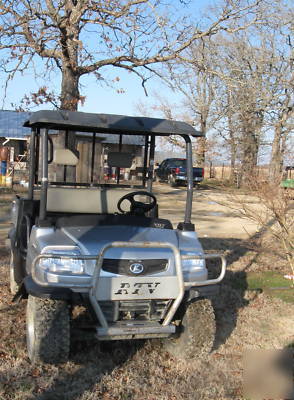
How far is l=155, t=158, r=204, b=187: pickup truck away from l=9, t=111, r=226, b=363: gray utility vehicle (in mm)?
23132

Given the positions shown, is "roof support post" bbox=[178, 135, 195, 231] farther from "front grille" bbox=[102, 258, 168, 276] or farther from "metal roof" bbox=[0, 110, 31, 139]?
"metal roof" bbox=[0, 110, 31, 139]

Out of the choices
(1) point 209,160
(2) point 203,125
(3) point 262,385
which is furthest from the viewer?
(1) point 209,160

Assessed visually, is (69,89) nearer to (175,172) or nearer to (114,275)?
(114,275)

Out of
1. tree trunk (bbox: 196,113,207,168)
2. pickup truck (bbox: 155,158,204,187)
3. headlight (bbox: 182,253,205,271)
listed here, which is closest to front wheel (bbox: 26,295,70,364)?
headlight (bbox: 182,253,205,271)

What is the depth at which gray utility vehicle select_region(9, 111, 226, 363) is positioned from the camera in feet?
12.6

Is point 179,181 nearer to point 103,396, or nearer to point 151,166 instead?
point 151,166

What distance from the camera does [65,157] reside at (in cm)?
508

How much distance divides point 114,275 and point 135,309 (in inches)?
13.8

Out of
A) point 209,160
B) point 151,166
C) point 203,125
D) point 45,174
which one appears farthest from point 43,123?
point 209,160

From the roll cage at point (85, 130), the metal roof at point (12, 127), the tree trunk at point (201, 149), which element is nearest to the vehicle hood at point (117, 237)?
the roll cage at point (85, 130)

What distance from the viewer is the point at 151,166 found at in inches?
238

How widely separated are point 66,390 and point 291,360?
2.08m

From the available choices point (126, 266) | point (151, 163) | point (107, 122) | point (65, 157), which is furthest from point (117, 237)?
point (151, 163)

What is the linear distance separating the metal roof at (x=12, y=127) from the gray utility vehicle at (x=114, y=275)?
2477cm
